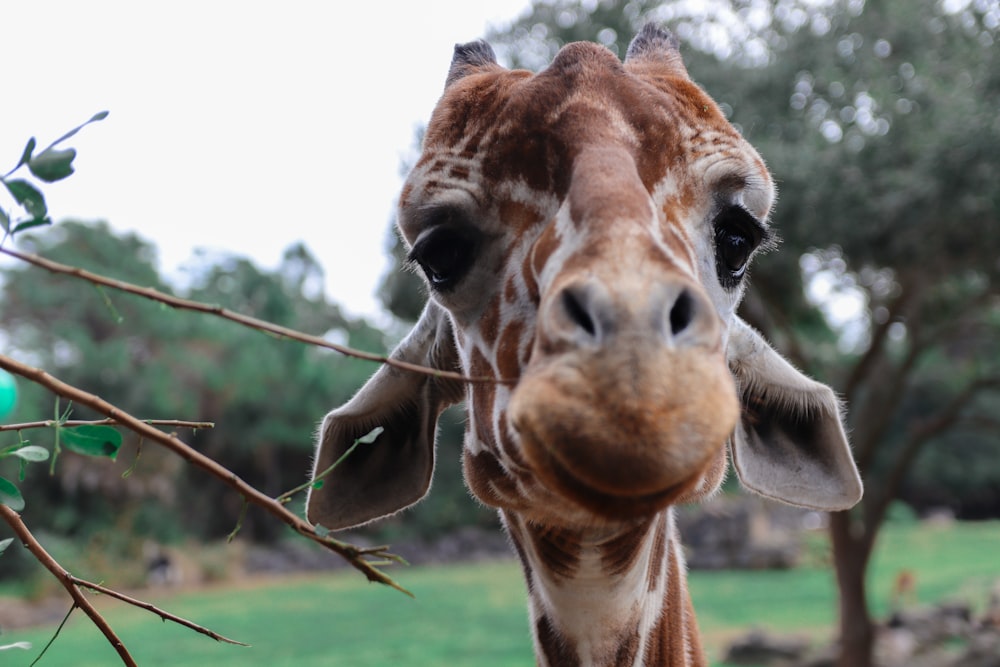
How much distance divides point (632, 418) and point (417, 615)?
2057cm

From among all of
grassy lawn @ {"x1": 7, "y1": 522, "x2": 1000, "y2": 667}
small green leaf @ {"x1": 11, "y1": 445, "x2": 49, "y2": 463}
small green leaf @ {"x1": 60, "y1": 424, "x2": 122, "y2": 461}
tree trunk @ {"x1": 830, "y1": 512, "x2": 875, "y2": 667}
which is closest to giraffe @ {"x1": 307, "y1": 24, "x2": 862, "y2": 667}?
small green leaf @ {"x1": 60, "y1": 424, "x2": 122, "y2": 461}

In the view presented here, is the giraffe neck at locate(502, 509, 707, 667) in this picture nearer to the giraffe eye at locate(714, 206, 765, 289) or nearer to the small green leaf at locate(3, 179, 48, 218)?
the giraffe eye at locate(714, 206, 765, 289)

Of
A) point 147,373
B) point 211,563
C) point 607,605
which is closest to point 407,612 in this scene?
point 211,563

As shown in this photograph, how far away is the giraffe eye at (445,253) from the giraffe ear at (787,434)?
1.03 meters

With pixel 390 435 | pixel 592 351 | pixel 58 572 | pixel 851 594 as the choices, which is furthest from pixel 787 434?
pixel 851 594

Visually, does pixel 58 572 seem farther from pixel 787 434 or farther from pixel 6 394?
pixel 6 394

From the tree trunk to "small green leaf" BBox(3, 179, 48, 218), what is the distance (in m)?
12.6

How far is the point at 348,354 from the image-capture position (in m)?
1.57

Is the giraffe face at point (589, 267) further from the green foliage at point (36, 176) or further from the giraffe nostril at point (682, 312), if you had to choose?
the green foliage at point (36, 176)

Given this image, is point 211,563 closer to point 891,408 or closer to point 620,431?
point 891,408

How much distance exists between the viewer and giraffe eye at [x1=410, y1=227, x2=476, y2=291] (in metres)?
2.50

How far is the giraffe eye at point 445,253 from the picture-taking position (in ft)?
8.21

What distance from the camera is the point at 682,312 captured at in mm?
1723

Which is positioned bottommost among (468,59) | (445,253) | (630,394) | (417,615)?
(417,615)
